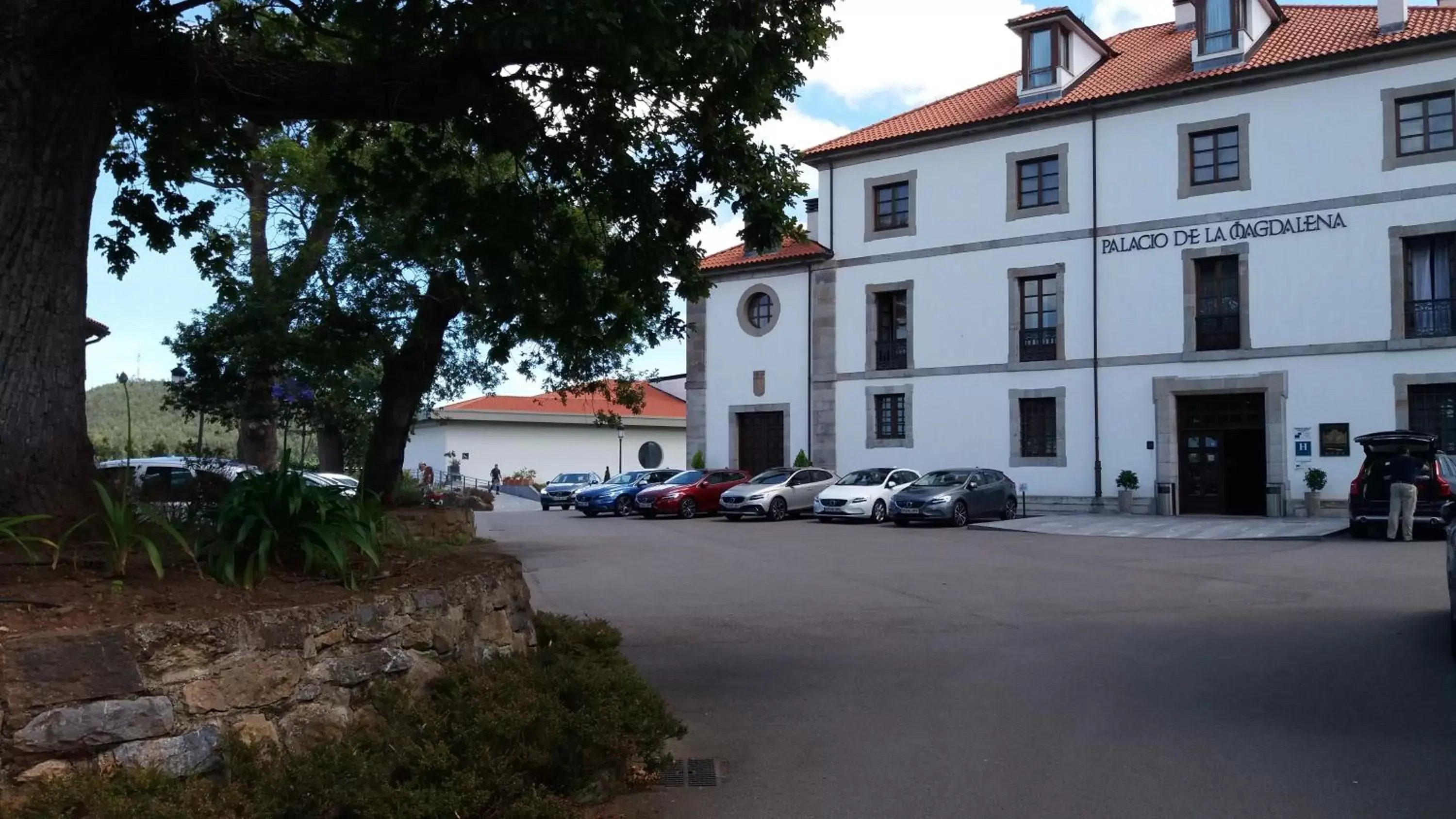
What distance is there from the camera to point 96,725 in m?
4.11

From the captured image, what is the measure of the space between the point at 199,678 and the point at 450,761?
39.8 inches

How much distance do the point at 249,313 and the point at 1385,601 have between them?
1576 cm

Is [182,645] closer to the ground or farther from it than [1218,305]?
closer to the ground

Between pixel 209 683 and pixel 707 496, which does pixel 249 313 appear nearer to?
pixel 209 683

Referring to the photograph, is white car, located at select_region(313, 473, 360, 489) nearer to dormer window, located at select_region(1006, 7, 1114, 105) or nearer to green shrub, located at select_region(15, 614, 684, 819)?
green shrub, located at select_region(15, 614, 684, 819)

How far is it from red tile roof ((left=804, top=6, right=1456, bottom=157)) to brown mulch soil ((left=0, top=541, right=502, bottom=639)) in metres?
26.7

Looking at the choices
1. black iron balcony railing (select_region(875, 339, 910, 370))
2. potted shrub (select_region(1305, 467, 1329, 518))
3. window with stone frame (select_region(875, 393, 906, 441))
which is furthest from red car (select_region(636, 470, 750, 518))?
potted shrub (select_region(1305, 467, 1329, 518))

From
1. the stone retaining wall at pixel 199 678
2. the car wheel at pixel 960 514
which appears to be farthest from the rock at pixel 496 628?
the car wheel at pixel 960 514

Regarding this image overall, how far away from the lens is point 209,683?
14.7 ft

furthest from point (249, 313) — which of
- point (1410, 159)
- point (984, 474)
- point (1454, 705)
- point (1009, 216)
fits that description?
point (1410, 159)

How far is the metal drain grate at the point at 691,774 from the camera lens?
6172 mm

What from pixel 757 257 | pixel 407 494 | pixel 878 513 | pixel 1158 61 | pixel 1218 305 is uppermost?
pixel 1158 61

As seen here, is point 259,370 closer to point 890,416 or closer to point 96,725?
point 96,725

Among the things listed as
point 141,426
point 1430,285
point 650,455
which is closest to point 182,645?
point 141,426
